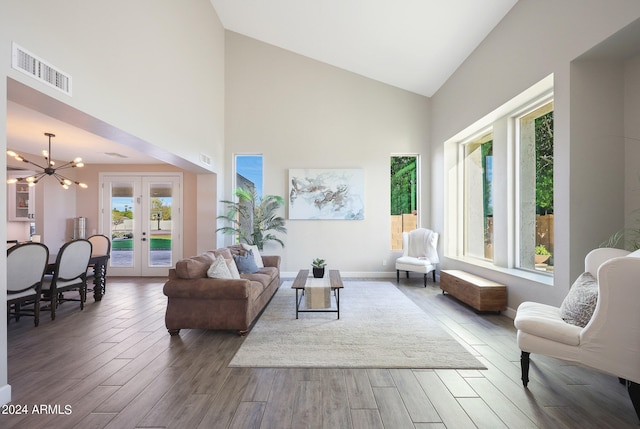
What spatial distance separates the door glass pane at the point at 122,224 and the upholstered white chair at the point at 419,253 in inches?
232

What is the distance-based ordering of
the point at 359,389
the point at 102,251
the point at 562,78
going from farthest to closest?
1. the point at 102,251
2. the point at 562,78
3. the point at 359,389

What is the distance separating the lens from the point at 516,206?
14.8 ft

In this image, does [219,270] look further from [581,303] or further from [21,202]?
[21,202]

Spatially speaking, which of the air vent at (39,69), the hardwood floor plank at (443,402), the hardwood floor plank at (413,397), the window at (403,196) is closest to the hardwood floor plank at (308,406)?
the hardwood floor plank at (413,397)

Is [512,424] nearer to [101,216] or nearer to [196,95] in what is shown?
[196,95]

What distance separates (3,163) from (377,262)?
19.5 feet

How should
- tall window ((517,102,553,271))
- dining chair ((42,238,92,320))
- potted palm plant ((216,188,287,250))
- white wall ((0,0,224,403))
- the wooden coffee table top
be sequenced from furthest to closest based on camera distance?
1. potted palm plant ((216,188,287,250))
2. dining chair ((42,238,92,320))
3. the wooden coffee table top
4. tall window ((517,102,553,271))
5. white wall ((0,0,224,403))

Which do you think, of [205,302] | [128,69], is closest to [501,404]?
[205,302]

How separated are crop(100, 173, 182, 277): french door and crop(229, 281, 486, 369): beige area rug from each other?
3739 millimetres

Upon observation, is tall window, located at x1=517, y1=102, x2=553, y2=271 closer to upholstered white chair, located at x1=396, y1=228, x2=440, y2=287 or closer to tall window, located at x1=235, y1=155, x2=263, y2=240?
upholstered white chair, located at x1=396, y1=228, x2=440, y2=287

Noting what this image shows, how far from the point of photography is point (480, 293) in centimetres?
416

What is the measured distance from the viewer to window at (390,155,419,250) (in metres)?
6.95

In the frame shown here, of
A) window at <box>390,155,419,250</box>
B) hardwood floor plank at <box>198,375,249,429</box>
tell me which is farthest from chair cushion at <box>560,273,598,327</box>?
window at <box>390,155,419,250</box>

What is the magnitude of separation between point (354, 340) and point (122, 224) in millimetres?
6303
